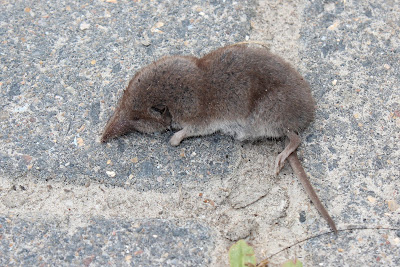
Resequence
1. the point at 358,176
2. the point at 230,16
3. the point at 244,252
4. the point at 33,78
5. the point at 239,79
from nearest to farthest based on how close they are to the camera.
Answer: the point at 244,252, the point at 358,176, the point at 239,79, the point at 33,78, the point at 230,16

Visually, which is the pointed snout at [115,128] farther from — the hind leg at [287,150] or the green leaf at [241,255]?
the green leaf at [241,255]

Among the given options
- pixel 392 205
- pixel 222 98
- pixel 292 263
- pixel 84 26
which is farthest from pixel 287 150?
pixel 84 26

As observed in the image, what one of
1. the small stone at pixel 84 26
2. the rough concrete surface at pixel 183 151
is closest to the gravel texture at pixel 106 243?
the rough concrete surface at pixel 183 151

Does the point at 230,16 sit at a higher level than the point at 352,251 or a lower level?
higher

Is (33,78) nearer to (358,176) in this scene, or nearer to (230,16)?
(230,16)

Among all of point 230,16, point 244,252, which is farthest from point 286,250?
point 230,16

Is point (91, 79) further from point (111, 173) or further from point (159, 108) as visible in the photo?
point (111, 173)
